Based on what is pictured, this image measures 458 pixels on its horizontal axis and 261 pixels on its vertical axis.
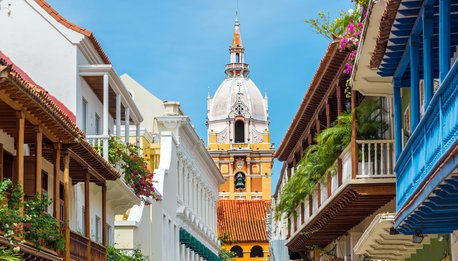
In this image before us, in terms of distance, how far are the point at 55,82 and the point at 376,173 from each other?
28.8ft

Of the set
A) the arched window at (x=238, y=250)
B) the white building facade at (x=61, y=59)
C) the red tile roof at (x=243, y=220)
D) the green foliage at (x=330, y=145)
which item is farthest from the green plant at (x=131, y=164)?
the arched window at (x=238, y=250)

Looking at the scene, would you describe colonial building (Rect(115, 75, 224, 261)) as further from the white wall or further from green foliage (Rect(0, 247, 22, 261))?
green foliage (Rect(0, 247, 22, 261))

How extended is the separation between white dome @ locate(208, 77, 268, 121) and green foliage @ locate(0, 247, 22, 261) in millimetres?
113951

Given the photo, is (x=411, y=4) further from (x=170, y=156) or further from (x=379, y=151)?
(x=170, y=156)

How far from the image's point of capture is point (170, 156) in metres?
48.0

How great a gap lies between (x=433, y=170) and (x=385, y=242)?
398 inches

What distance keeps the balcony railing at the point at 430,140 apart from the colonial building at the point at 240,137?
96.8m

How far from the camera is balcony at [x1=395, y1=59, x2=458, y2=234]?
13.8m

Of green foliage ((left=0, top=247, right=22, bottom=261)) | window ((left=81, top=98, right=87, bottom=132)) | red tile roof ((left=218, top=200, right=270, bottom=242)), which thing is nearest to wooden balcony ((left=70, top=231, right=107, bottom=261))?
window ((left=81, top=98, right=87, bottom=132))

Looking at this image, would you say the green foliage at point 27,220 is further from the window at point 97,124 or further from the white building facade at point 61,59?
the window at point 97,124

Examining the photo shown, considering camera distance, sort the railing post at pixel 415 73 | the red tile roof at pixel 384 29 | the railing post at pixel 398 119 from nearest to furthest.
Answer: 1. the red tile roof at pixel 384 29
2. the railing post at pixel 415 73
3. the railing post at pixel 398 119

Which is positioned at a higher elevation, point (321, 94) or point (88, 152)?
point (321, 94)

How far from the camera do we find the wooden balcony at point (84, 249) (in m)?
24.7

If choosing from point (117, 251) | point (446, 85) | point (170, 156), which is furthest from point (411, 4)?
point (170, 156)
